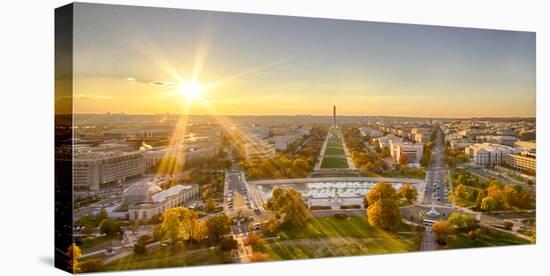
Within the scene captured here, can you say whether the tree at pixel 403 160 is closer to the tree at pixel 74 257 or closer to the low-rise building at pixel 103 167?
the low-rise building at pixel 103 167

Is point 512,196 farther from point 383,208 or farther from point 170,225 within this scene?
point 170,225

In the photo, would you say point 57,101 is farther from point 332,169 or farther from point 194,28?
point 332,169

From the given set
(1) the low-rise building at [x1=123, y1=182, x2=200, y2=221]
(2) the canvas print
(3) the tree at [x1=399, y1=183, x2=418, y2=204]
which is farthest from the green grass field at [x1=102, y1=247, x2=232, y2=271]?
(3) the tree at [x1=399, y1=183, x2=418, y2=204]

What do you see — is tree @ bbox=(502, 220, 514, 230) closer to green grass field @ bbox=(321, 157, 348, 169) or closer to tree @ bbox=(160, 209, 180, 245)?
green grass field @ bbox=(321, 157, 348, 169)

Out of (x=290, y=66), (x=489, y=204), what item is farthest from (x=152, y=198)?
(x=489, y=204)

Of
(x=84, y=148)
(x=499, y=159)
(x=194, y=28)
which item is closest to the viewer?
(x=84, y=148)

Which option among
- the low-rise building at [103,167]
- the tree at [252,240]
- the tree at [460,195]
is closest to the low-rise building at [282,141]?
the tree at [252,240]

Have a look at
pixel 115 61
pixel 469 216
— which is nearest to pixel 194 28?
pixel 115 61
